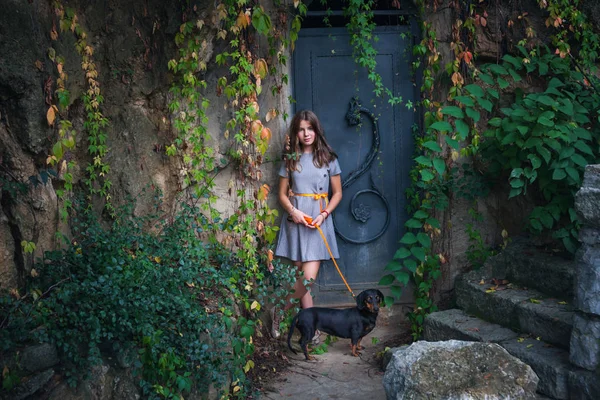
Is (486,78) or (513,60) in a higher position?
(513,60)

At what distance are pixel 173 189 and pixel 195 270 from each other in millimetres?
1340

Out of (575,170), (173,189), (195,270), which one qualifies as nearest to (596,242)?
(575,170)

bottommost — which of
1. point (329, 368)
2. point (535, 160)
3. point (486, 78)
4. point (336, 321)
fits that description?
point (329, 368)

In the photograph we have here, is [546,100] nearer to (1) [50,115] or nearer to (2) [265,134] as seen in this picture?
(2) [265,134]

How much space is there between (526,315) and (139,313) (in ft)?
8.49

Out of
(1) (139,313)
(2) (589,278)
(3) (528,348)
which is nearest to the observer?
(2) (589,278)

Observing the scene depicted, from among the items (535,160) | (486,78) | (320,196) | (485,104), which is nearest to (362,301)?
(320,196)

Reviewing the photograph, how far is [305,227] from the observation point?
5766mm

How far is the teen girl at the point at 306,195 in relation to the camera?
5.70 meters

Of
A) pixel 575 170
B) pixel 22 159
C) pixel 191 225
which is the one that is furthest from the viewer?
pixel 191 225

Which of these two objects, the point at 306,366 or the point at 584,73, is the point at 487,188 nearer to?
the point at 584,73

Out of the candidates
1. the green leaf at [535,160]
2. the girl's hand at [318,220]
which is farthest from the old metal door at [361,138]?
the green leaf at [535,160]

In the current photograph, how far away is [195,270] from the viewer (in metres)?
4.57

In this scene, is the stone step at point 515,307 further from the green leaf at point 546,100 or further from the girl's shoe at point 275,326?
the girl's shoe at point 275,326
